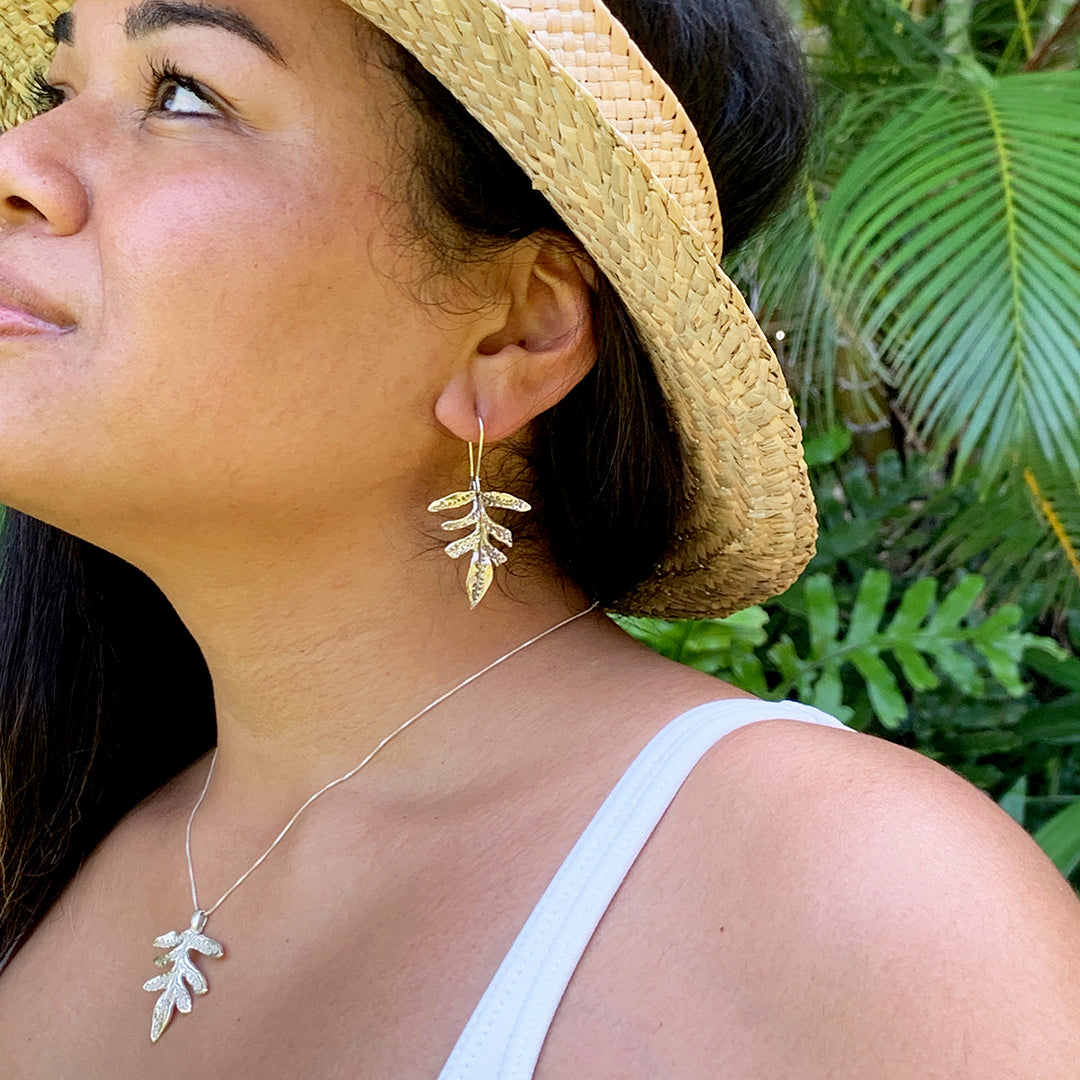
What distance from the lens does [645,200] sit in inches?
41.9

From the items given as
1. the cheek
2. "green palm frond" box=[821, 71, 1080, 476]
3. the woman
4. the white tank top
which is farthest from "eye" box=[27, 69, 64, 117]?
"green palm frond" box=[821, 71, 1080, 476]

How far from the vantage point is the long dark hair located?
1185 millimetres

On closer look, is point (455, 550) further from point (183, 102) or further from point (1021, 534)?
point (1021, 534)

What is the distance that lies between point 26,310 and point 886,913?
2.87 feet

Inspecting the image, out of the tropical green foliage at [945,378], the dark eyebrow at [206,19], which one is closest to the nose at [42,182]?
the dark eyebrow at [206,19]

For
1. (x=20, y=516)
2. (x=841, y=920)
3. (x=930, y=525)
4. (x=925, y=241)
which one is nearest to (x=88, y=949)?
(x=20, y=516)

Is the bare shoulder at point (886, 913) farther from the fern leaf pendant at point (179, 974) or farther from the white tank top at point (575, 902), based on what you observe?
the fern leaf pendant at point (179, 974)

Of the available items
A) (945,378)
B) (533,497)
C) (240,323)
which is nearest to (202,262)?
(240,323)

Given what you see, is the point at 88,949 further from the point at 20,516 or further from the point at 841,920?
the point at 841,920

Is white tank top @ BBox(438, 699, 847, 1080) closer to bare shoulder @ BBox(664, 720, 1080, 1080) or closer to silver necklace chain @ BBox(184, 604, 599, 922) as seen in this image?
bare shoulder @ BBox(664, 720, 1080, 1080)

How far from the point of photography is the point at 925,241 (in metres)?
2.18

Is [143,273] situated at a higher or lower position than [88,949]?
higher

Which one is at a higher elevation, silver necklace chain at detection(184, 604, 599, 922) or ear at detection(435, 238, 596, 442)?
ear at detection(435, 238, 596, 442)

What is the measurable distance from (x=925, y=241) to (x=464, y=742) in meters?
1.39
